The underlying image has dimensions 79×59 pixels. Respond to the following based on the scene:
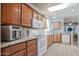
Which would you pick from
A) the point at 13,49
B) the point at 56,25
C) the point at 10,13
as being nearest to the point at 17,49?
the point at 13,49

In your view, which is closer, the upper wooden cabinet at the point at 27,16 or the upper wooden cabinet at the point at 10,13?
the upper wooden cabinet at the point at 10,13

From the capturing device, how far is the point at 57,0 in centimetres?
159

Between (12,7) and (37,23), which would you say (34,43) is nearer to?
(37,23)

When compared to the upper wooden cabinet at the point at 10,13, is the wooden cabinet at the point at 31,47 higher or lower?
lower

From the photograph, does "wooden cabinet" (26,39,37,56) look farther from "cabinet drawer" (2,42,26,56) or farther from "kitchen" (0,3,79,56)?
"cabinet drawer" (2,42,26,56)

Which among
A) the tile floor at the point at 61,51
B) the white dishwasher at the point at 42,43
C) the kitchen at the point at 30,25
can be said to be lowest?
the tile floor at the point at 61,51

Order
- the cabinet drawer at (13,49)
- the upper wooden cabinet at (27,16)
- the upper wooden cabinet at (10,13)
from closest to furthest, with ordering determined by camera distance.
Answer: the cabinet drawer at (13,49) < the upper wooden cabinet at (10,13) < the upper wooden cabinet at (27,16)

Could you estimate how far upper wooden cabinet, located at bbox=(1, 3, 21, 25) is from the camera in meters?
2.14

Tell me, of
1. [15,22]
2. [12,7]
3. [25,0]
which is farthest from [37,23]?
[25,0]

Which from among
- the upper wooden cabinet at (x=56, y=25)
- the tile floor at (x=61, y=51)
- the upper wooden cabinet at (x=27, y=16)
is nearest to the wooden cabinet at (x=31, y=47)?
the tile floor at (x=61, y=51)

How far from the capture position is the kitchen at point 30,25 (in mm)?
2155

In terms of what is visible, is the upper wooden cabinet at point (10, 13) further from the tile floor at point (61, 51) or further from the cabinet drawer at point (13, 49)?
the tile floor at point (61, 51)

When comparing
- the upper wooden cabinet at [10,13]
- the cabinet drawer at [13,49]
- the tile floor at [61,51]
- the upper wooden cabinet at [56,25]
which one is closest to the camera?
the cabinet drawer at [13,49]

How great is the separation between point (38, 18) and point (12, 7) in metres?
0.97
